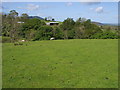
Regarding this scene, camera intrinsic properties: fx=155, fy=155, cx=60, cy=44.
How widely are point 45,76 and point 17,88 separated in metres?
1.74

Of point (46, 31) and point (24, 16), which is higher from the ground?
point (24, 16)

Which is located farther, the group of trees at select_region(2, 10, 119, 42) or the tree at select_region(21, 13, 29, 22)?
the tree at select_region(21, 13, 29, 22)

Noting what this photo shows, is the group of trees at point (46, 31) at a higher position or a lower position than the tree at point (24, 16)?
lower

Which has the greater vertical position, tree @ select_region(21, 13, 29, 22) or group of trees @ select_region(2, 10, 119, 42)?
tree @ select_region(21, 13, 29, 22)

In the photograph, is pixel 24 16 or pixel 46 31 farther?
pixel 24 16

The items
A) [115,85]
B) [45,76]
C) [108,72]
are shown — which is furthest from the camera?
[108,72]

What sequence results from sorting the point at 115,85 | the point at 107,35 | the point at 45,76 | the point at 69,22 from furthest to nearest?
the point at 69,22 → the point at 107,35 → the point at 45,76 → the point at 115,85

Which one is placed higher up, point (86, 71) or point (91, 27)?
point (91, 27)

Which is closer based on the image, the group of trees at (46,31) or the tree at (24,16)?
the group of trees at (46,31)

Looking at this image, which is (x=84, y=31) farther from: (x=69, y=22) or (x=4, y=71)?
(x=4, y=71)

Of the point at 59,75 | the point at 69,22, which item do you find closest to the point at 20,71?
the point at 59,75

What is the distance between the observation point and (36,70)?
8328 millimetres

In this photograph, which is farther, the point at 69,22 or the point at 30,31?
the point at 69,22

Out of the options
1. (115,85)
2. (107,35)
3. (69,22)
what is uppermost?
(69,22)
